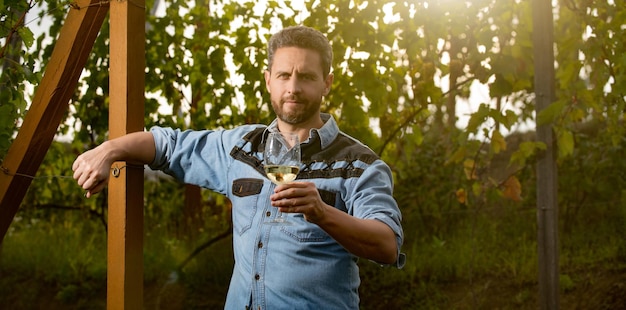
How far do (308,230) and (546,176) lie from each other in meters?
2.15

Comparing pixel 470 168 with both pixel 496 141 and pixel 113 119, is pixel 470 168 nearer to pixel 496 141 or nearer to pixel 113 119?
pixel 496 141

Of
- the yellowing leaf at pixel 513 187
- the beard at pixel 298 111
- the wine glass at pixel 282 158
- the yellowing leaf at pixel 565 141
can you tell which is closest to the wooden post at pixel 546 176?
the yellowing leaf at pixel 565 141

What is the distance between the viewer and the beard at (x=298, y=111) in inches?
95.7

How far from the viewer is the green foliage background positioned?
13.4ft

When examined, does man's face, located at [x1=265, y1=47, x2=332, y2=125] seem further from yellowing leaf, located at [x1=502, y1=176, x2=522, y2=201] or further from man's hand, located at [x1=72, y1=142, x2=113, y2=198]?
yellowing leaf, located at [x1=502, y1=176, x2=522, y2=201]

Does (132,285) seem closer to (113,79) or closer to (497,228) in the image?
(113,79)

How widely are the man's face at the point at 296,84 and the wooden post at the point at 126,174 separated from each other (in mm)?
485

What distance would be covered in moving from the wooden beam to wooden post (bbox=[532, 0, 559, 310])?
2.46 meters

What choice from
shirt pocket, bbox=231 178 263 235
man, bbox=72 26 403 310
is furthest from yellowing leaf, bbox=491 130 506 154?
shirt pocket, bbox=231 178 263 235

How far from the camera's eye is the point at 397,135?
4598mm

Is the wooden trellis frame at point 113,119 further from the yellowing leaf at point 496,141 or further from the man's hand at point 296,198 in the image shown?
the yellowing leaf at point 496,141

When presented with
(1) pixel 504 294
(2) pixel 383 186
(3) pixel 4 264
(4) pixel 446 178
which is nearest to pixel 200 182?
(2) pixel 383 186

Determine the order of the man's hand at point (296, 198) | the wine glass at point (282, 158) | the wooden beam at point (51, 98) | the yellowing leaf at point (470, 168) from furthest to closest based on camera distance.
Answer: the yellowing leaf at point (470, 168), the wooden beam at point (51, 98), the wine glass at point (282, 158), the man's hand at point (296, 198)

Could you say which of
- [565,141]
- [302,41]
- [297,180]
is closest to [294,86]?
[302,41]
